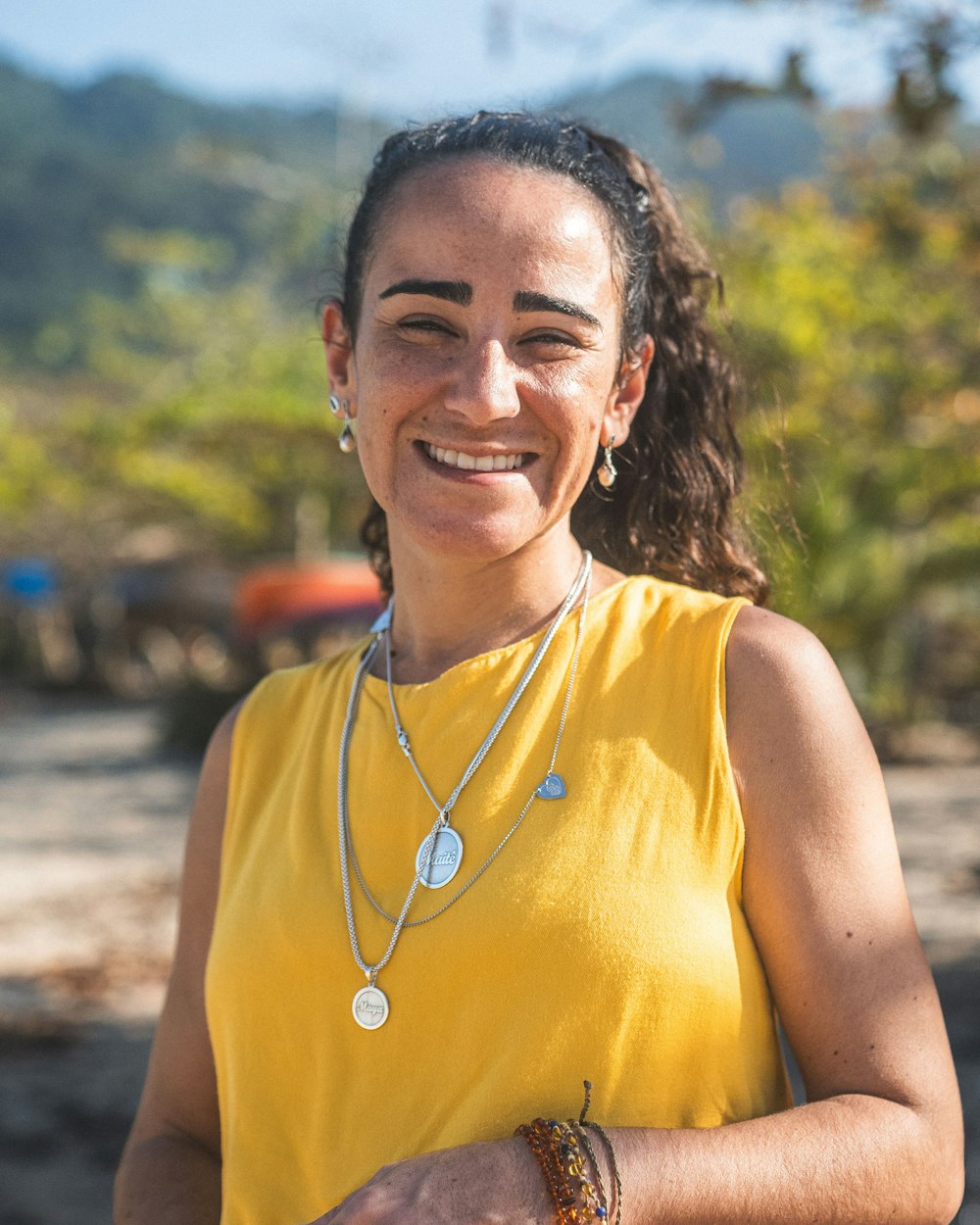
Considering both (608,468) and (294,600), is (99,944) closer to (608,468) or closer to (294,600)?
(608,468)

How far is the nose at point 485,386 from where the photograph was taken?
1.66 metres

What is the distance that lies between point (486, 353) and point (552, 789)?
1.77ft

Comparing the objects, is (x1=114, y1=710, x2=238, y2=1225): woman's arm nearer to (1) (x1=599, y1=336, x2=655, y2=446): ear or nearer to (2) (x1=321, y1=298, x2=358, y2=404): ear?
(2) (x1=321, y1=298, x2=358, y2=404): ear

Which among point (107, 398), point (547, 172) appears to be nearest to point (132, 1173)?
point (547, 172)

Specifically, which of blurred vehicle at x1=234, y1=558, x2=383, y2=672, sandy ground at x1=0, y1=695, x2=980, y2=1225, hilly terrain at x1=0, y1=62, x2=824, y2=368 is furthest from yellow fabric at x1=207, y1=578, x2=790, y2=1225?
hilly terrain at x1=0, y1=62, x2=824, y2=368

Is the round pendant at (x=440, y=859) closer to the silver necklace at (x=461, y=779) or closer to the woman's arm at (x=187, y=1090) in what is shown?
the silver necklace at (x=461, y=779)

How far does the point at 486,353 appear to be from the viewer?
1.67m

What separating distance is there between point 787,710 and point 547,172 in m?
0.75

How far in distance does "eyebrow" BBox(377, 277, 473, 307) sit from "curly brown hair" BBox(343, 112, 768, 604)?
0.19 metres

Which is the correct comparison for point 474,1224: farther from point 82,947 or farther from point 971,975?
point 82,947

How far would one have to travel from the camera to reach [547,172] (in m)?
1.73

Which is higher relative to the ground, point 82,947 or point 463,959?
point 463,959

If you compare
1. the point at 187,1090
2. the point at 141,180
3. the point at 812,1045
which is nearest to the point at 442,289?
the point at 812,1045

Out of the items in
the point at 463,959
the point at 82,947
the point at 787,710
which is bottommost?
the point at 82,947
